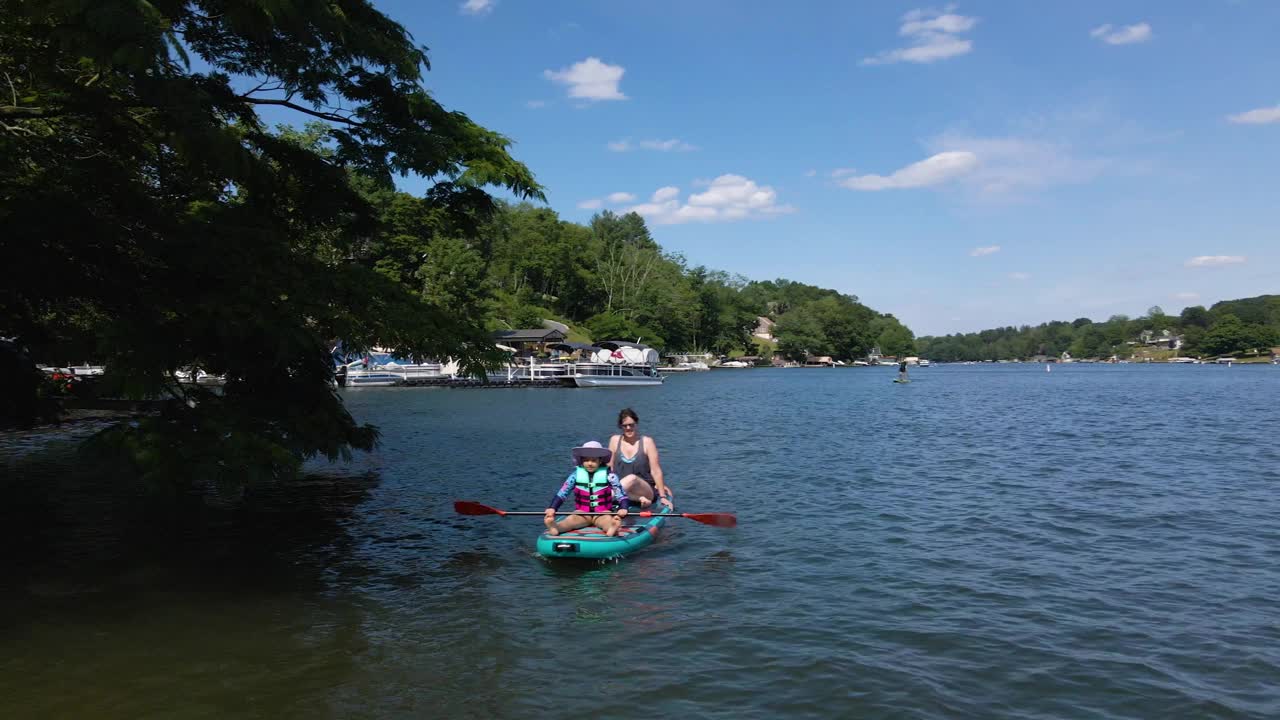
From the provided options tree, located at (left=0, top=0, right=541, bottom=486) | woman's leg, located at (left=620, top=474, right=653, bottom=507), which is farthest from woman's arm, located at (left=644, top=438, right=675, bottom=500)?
tree, located at (left=0, top=0, right=541, bottom=486)

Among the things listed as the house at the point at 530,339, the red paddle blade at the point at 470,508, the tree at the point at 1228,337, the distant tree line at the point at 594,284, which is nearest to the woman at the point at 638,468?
the red paddle blade at the point at 470,508

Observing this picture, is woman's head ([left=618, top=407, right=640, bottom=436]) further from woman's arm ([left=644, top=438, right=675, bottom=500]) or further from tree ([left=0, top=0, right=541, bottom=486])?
tree ([left=0, top=0, right=541, bottom=486])

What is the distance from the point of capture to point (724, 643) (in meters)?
8.34

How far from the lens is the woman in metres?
13.4

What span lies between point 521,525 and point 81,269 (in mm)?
7673

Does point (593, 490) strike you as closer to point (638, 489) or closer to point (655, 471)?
point (638, 489)

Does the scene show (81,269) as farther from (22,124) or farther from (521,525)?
(521,525)

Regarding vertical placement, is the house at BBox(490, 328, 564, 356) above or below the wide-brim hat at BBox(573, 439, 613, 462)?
above

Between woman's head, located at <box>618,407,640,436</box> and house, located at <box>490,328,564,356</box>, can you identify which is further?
house, located at <box>490,328,564,356</box>

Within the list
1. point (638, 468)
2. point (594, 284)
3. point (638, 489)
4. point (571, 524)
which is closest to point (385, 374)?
point (594, 284)

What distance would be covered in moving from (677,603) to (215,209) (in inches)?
361

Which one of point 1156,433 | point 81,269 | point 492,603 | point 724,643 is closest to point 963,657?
point 724,643

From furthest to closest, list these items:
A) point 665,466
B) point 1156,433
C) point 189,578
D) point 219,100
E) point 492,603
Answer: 1. point 1156,433
2. point 665,466
3. point 219,100
4. point 189,578
5. point 492,603

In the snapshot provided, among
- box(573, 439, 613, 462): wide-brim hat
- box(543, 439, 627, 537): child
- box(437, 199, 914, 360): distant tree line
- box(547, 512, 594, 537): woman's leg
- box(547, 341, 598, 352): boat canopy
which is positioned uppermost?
box(437, 199, 914, 360): distant tree line
